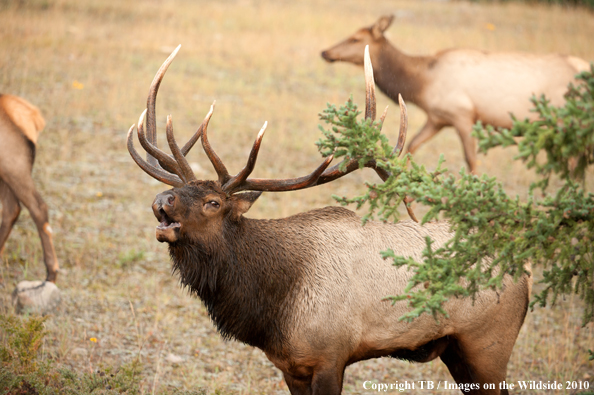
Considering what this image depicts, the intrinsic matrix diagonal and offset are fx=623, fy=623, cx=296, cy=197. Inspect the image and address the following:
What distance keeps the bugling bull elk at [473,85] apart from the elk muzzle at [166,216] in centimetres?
613

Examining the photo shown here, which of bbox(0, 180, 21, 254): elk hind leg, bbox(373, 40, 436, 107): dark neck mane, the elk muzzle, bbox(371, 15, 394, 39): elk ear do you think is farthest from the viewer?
bbox(371, 15, 394, 39): elk ear

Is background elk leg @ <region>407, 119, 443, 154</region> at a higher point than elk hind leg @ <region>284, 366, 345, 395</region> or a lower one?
higher

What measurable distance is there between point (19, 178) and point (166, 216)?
320 centimetres

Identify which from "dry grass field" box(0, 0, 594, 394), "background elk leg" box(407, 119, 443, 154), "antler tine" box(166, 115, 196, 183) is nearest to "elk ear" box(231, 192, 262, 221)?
"antler tine" box(166, 115, 196, 183)

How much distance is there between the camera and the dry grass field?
554 cm

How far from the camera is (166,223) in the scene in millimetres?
3670

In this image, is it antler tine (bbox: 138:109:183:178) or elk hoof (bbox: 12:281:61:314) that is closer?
antler tine (bbox: 138:109:183:178)

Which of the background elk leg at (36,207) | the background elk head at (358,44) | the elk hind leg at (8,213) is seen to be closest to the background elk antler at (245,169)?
the background elk leg at (36,207)

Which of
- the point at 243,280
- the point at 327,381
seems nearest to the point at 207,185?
the point at 243,280

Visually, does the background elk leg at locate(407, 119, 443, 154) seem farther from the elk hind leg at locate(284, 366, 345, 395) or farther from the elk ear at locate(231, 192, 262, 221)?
the elk hind leg at locate(284, 366, 345, 395)

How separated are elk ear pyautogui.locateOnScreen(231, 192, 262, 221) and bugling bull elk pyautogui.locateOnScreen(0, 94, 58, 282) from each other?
3.06m

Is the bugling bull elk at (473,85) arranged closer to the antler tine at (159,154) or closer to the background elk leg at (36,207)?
the background elk leg at (36,207)

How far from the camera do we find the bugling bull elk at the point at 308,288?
12.3 feet

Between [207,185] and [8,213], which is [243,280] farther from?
[8,213]
